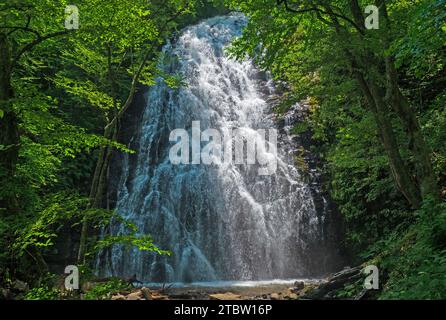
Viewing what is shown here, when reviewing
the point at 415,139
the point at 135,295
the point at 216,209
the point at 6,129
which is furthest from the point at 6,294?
the point at 216,209

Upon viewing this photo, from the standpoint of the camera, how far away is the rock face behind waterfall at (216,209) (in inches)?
573

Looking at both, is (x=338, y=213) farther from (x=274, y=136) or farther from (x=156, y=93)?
(x=156, y=93)

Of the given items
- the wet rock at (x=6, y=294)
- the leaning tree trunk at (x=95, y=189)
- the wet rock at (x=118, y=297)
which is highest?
the leaning tree trunk at (x=95, y=189)

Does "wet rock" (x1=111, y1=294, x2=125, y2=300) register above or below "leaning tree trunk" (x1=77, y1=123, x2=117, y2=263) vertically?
below

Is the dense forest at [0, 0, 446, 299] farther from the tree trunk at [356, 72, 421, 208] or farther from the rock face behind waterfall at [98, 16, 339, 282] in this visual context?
the rock face behind waterfall at [98, 16, 339, 282]

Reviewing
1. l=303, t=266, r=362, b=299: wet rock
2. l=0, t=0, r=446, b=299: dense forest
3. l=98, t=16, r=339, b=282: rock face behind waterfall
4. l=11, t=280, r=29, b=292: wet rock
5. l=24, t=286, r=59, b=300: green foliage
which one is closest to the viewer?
l=24, t=286, r=59, b=300: green foliage

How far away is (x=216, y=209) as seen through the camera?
51.8ft

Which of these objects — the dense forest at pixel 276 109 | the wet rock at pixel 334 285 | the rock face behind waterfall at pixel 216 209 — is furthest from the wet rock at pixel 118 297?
the rock face behind waterfall at pixel 216 209

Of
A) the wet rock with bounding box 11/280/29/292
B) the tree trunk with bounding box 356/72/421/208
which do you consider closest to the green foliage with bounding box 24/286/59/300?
the wet rock with bounding box 11/280/29/292

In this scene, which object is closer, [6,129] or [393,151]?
[6,129]

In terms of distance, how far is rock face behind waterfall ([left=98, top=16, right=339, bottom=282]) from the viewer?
14.5 meters

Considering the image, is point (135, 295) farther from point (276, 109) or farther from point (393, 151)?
point (393, 151)

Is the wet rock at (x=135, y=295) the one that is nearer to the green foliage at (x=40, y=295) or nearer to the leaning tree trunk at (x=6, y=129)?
the green foliage at (x=40, y=295)

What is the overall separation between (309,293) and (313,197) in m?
6.62
